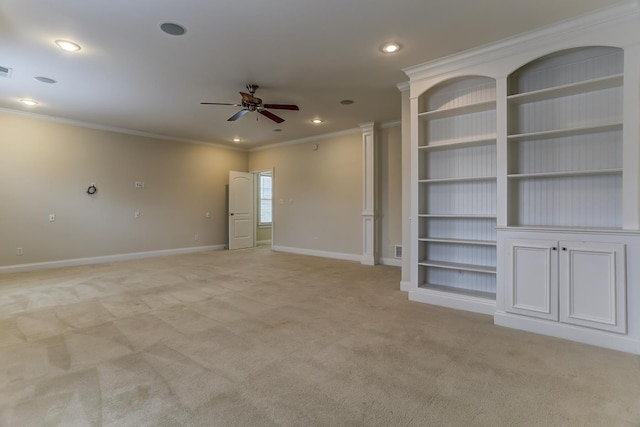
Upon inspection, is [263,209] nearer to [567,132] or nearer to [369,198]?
[369,198]

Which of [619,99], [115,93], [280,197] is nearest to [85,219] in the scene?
[115,93]

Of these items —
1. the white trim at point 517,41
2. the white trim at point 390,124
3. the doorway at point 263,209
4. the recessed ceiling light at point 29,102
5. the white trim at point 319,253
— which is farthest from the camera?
the doorway at point 263,209


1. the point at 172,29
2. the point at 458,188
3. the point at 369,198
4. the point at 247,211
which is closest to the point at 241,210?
the point at 247,211

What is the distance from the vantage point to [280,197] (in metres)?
8.11

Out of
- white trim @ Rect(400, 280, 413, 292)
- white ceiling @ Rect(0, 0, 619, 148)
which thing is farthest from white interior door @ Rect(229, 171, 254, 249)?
white trim @ Rect(400, 280, 413, 292)

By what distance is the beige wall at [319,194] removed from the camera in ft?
22.0

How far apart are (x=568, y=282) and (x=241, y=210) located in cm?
729

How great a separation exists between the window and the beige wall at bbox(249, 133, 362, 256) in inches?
51.7

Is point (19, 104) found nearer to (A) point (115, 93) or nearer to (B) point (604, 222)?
(A) point (115, 93)

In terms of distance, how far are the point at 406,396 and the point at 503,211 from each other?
2.12 meters

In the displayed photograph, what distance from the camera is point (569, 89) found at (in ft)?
9.50

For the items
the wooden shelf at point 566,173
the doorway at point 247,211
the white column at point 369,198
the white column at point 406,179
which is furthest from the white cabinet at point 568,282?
the doorway at point 247,211

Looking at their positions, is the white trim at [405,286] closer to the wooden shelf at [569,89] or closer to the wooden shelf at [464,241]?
the wooden shelf at [464,241]

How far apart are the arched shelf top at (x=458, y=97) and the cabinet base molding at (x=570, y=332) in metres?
2.18
